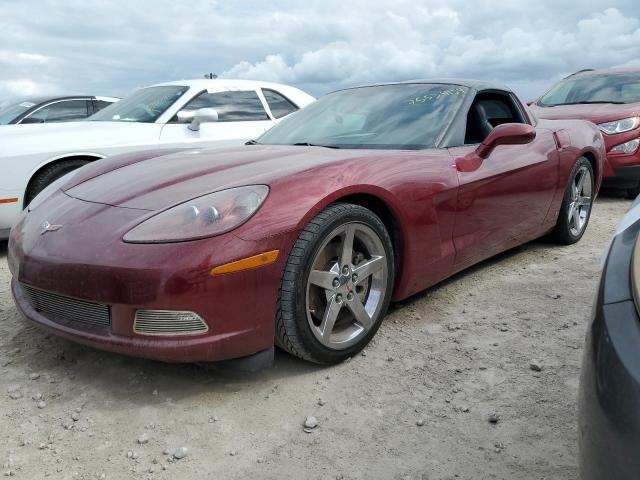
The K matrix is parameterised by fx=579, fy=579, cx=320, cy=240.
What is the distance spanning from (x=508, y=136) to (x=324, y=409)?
1.74m

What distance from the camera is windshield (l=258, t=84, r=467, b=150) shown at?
308 cm

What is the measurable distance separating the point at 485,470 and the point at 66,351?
73.7 inches

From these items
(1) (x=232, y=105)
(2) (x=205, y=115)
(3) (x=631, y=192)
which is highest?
(1) (x=232, y=105)

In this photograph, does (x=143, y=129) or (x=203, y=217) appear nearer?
(x=203, y=217)

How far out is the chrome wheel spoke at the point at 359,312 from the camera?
253 cm

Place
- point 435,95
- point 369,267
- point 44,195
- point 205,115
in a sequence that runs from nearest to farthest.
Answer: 1. point 369,267
2. point 44,195
3. point 435,95
4. point 205,115

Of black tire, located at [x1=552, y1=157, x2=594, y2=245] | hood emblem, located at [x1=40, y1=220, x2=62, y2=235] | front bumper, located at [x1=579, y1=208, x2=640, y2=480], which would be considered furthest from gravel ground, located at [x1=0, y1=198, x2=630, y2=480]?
black tire, located at [x1=552, y1=157, x2=594, y2=245]

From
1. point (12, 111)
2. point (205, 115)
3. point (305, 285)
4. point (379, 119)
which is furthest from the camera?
point (12, 111)

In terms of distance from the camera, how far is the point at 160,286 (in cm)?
203

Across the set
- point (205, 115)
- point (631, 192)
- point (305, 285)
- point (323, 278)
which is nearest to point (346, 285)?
point (323, 278)

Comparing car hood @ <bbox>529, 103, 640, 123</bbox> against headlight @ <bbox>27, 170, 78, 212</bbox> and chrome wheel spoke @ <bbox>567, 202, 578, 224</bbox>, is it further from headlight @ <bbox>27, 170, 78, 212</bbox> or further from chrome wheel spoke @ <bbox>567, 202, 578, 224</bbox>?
headlight @ <bbox>27, 170, 78, 212</bbox>

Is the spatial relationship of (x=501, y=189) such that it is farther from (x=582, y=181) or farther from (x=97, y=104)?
(x=97, y=104)

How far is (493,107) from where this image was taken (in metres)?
3.78

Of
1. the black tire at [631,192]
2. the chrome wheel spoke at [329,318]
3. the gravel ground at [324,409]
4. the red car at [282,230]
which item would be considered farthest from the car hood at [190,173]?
the black tire at [631,192]
